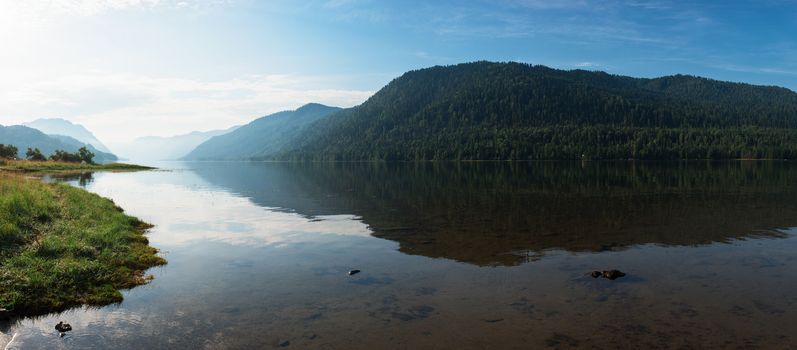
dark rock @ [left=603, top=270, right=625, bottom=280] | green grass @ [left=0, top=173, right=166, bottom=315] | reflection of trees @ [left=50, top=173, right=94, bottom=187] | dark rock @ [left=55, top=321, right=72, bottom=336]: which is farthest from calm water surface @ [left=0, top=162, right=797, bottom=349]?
reflection of trees @ [left=50, top=173, right=94, bottom=187]

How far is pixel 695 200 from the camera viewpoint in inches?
2060

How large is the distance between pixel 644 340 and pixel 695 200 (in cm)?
4588

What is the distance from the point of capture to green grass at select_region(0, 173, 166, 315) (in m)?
18.2

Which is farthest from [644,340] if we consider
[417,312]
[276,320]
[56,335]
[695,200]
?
[695,200]

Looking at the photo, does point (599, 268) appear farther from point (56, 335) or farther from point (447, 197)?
point (447, 197)

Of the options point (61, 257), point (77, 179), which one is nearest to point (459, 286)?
point (61, 257)

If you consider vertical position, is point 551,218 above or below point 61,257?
below

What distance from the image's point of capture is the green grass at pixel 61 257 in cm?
1819

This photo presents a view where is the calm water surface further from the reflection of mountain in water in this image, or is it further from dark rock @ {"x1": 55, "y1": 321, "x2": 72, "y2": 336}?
the reflection of mountain in water

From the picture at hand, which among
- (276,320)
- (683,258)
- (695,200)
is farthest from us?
(695,200)

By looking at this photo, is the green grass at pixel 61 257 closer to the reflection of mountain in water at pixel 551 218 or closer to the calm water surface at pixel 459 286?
the calm water surface at pixel 459 286

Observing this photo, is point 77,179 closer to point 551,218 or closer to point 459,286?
point 551,218

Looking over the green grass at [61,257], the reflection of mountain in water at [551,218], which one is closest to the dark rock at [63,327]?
the green grass at [61,257]

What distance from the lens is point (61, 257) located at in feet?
70.7
